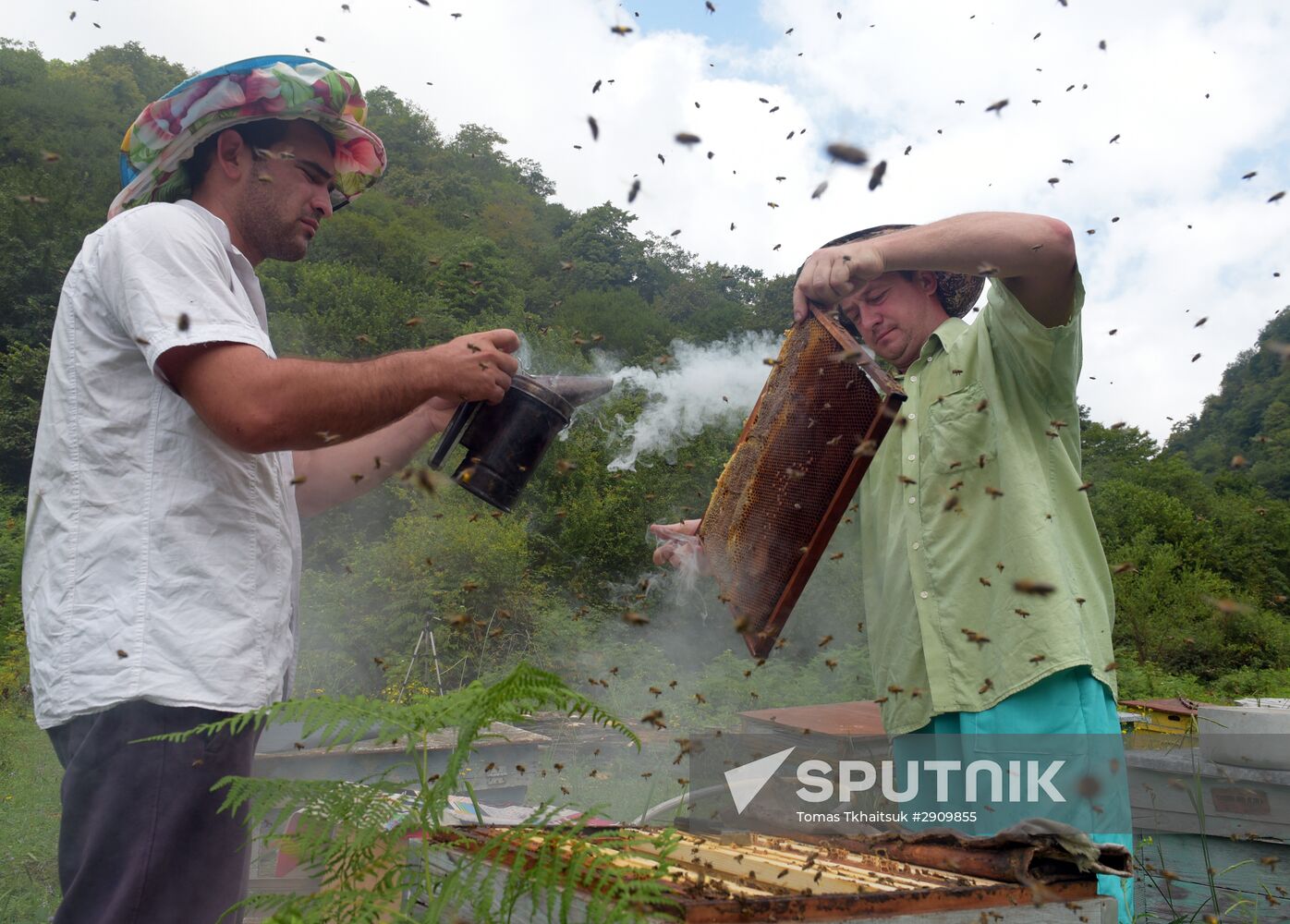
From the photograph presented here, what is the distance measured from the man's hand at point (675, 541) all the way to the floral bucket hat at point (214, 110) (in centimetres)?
180

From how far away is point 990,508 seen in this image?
8.85 feet

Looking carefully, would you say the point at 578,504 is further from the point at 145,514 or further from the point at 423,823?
the point at 423,823

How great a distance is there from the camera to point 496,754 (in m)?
6.28

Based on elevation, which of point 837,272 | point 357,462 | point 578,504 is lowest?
point 357,462

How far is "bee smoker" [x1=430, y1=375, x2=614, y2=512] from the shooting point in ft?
8.73

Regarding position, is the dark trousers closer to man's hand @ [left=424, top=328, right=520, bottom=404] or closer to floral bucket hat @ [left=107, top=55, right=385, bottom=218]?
man's hand @ [left=424, top=328, right=520, bottom=404]

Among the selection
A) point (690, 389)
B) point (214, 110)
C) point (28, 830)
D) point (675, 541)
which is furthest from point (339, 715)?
point (28, 830)

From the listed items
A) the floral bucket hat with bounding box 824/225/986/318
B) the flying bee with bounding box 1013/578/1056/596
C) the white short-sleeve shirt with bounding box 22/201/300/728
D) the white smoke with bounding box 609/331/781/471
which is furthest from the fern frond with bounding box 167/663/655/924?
the white smoke with bounding box 609/331/781/471

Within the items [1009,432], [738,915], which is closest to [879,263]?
[1009,432]

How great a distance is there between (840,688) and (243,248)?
28.0 feet

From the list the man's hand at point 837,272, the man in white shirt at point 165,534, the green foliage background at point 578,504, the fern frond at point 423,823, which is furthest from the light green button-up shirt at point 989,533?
the fern frond at point 423,823

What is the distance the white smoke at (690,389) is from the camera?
5.10m

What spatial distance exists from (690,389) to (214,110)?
321cm

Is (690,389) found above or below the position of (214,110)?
above
